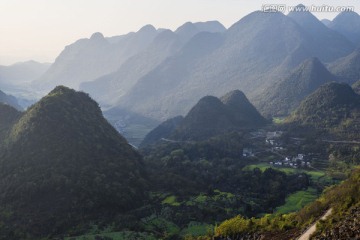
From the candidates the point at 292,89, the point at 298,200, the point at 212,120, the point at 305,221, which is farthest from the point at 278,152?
the point at 292,89

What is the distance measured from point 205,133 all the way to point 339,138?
39.9 meters

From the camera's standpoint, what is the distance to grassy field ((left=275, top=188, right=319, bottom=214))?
6544 cm

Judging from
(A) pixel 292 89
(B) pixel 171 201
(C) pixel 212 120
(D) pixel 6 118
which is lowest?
(B) pixel 171 201

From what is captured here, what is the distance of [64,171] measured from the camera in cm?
6769

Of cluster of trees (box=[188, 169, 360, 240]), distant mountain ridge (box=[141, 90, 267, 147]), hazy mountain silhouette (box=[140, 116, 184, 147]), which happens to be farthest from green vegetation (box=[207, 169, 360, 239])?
hazy mountain silhouette (box=[140, 116, 184, 147])

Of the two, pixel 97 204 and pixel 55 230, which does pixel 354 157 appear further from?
pixel 55 230

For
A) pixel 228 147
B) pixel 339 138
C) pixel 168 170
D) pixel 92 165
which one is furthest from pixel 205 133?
pixel 92 165

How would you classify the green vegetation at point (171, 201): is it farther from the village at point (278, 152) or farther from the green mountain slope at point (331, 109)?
the green mountain slope at point (331, 109)

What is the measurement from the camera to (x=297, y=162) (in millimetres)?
96875

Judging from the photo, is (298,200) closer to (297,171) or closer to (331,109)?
(297,171)

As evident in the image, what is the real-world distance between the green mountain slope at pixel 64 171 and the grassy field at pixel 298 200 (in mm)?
23062

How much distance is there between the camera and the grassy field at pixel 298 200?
65.4m

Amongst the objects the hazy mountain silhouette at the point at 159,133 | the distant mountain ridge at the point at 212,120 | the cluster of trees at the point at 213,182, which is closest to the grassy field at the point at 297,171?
the cluster of trees at the point at 213,182

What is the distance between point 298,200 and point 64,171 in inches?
1504
